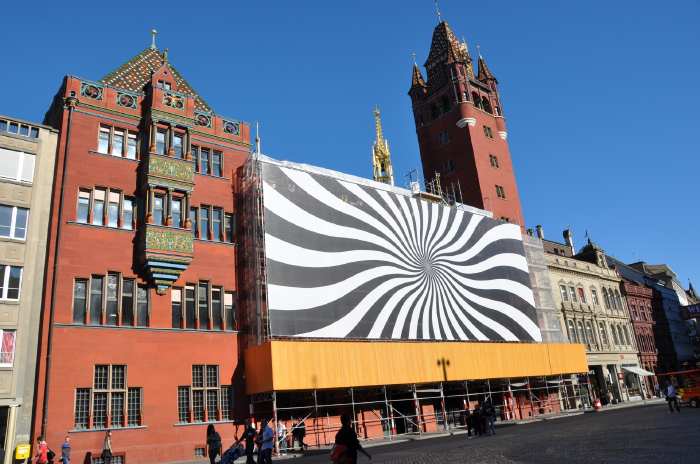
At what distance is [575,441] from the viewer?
827 inches

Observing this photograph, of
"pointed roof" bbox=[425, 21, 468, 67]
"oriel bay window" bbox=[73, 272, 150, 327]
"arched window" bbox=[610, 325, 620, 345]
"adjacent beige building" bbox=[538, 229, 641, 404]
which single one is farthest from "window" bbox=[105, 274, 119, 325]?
"arched window" bbox=[610, 325, 620, 345]

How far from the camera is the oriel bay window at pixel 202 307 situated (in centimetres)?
3131

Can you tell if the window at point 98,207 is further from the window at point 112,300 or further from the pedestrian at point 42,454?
the pedestrian at point 42,454

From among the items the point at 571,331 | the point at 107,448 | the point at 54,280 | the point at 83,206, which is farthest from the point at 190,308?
the point at 571,331

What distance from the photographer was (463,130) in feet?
203

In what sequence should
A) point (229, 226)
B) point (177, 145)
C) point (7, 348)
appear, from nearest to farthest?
point (7, 348), point (177, 145), point (229, 226)

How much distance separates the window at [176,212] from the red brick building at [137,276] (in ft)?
0.24

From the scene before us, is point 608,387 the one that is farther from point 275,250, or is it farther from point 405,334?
point 275,250

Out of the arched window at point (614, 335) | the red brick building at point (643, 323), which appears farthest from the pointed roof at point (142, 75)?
the red brick building at point (643, 323)

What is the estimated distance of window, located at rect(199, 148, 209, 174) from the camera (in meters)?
35.2

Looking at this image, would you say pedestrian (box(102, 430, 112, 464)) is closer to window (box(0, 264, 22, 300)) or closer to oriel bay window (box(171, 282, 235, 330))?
oriel bay window (box(171, 282, 235, 330))

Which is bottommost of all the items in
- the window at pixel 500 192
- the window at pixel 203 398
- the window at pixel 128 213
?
the window at pixel 203 398

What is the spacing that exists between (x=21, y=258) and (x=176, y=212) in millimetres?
8286

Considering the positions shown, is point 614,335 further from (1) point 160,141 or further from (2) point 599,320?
(1) point 160,141
